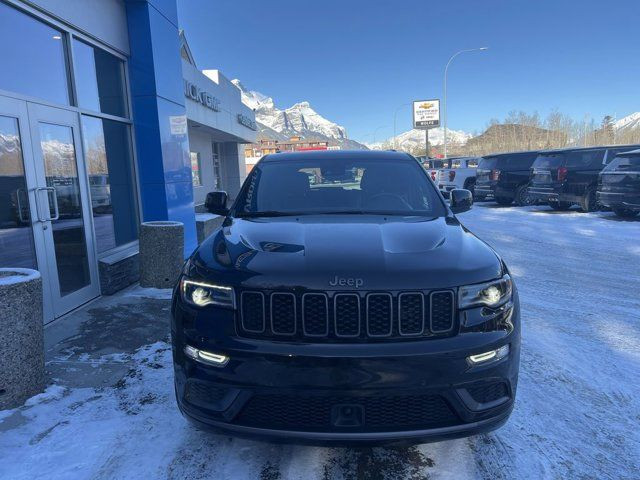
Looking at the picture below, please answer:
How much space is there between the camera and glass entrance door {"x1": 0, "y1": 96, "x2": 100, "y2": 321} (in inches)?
180

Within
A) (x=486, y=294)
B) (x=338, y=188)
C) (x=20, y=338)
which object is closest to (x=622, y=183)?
(x=338, y=188)

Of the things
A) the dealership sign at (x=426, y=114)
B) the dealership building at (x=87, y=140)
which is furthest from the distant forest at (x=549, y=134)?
the dealership building at (x=87, y=140)

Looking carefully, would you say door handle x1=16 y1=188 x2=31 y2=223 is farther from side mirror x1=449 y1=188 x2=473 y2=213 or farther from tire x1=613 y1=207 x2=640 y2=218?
tire x1=613 y1=207 x2=640 y2=218

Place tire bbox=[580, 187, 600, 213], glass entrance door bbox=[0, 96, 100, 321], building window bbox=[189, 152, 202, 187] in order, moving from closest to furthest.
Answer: glass entrance door bbox=[0, 96, 100, 321] → tire bbox=[580, 187, 600, 213] → building window bbox=[189, 152, 202, 187]

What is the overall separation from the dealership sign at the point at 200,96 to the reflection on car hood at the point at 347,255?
11.4m

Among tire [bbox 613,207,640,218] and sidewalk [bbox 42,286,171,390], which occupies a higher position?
tire [bbox 613,207,640,218]

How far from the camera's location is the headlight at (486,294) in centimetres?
222

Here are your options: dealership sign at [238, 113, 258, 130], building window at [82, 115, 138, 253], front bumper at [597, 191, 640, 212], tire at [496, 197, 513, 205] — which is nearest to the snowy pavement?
building window at [82, 115, 138, 253]

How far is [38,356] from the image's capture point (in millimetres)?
3279

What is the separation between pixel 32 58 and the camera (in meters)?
5.12

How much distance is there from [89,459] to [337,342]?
1.63m

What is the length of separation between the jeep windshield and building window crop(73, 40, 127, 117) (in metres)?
3.57

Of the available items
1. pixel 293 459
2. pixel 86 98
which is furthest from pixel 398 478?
pixel 86 98

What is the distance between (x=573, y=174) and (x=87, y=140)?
13522 mm
